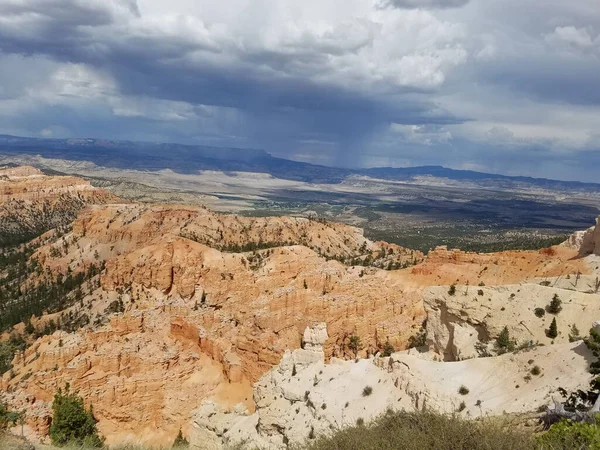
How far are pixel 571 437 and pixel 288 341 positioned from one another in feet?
99.1

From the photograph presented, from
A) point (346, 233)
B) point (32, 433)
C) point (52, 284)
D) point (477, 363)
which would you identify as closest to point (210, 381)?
point (32, 433)

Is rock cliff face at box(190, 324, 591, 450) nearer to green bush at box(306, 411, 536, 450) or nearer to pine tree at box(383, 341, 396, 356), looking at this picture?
green bush at box(306, 411, 536, 450)

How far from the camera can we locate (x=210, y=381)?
4056 cm

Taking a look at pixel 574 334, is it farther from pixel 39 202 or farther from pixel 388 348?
pixel 39 202

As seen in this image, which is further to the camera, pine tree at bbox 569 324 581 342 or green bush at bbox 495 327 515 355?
green bush at bbox 495 327 515 355

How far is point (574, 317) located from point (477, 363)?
698 cm

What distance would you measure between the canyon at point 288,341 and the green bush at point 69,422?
2.03 m

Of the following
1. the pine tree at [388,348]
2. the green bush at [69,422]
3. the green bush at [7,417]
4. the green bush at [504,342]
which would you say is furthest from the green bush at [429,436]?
the pine tree at [388,348]

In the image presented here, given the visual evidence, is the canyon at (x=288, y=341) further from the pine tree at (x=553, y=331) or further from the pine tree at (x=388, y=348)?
the pine tree at (x=553, y=331)

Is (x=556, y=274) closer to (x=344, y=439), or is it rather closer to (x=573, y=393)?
(x=573, y=393)

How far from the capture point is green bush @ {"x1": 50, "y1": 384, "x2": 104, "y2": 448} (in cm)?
3186

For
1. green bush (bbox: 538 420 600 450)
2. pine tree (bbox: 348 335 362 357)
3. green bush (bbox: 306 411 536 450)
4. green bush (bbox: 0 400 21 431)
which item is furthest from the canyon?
green bush (bbox: 538 420 600 450)

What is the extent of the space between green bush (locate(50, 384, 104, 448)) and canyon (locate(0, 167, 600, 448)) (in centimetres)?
203

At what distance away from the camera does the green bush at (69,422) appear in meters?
31.9
